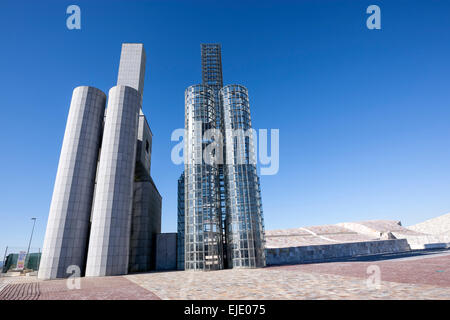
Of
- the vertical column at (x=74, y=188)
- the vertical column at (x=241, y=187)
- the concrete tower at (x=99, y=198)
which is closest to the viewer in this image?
the vertical column at (x=74, y=188)

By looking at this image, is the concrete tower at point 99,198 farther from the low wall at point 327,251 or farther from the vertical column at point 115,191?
the low wall at point 327,251

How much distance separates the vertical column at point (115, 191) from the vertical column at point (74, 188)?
2014 millimetres

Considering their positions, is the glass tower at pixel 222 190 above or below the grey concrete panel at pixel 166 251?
above

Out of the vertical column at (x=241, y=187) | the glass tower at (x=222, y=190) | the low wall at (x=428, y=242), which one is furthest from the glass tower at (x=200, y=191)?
the low wall at (x=428, y=242)

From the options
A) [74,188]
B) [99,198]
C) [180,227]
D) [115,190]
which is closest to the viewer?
[99,198]

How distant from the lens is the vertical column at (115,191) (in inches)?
1204

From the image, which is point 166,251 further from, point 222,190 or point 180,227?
point 222,190

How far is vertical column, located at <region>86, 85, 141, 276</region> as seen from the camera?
30.6m

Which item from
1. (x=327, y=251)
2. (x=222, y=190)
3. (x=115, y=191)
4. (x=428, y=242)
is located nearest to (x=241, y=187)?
(x=222, y=190)

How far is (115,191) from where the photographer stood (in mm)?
33156

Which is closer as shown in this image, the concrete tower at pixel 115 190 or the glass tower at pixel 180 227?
the concrete tower at pixel 115 190

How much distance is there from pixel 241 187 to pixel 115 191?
1810 centimetres

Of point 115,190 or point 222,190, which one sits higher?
point 222,190
